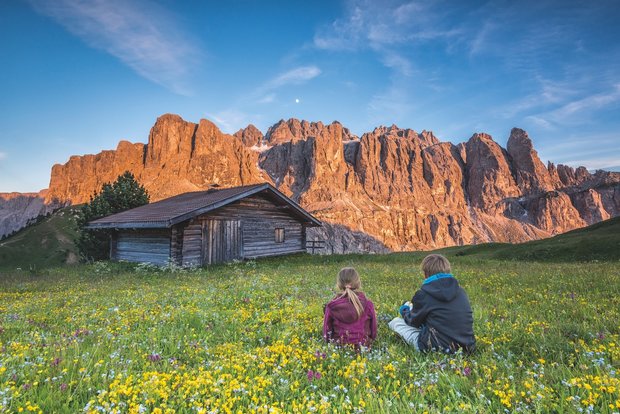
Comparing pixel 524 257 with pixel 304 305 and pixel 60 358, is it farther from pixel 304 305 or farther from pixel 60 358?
pixel 60 358

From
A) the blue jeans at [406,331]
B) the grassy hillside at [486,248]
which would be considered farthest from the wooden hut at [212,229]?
the blue jeans at [406,331]

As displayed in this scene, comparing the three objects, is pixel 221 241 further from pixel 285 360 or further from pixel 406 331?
pixel 285 360

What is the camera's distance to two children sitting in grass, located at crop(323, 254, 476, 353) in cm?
483

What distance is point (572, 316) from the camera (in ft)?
22.1

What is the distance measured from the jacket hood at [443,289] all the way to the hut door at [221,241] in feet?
63.5

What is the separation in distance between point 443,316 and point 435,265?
2.80ft

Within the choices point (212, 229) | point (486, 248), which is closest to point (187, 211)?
point (212, 229)

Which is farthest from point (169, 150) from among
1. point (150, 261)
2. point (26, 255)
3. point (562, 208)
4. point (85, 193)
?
point (562, 208)

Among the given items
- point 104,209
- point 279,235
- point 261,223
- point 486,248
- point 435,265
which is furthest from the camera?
point 486,248

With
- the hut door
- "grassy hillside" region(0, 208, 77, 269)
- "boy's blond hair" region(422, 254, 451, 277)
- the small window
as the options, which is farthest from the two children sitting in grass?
"grassy hillside" region(0, 208, 77, 269)

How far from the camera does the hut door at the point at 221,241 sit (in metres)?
22.1

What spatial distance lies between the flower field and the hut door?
42.3ft

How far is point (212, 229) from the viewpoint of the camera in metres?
22.4

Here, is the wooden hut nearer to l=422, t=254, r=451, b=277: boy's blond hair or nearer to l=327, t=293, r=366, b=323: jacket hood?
l=327, t=293, r=366, b=323: jacket hood
